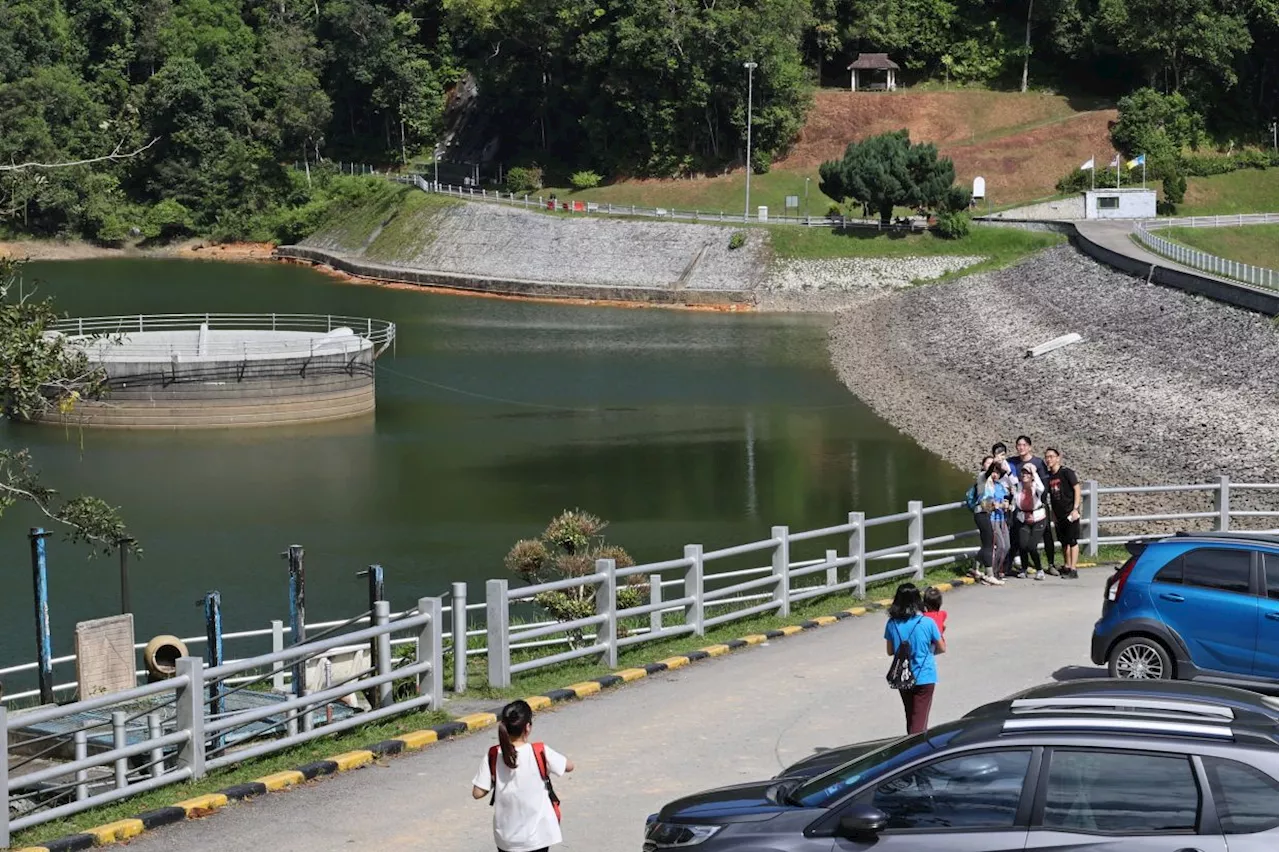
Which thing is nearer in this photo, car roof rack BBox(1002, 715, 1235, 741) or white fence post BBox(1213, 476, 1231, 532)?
car roof rack BBox(1002, 715, 1235, 741)

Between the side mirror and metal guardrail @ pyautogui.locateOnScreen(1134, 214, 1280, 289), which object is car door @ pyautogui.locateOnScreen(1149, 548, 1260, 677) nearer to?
the side mirror

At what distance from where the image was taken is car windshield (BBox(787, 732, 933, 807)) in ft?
31.2

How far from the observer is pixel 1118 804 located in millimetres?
8961

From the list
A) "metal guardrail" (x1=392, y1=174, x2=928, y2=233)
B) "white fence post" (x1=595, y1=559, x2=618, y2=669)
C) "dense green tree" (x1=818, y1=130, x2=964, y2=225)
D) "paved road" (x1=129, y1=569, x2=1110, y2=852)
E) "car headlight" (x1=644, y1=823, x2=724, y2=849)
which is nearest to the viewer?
"car headlight" (x1=644, y1=823, x2=724, y2=849)

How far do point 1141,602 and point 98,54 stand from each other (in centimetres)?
13521

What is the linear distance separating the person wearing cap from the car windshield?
48.5ft

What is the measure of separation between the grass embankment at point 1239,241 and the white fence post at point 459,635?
239ft

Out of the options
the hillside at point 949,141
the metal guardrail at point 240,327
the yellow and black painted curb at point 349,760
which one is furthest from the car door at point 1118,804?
the hillside at point 949,141

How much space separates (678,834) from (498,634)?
6.92 m

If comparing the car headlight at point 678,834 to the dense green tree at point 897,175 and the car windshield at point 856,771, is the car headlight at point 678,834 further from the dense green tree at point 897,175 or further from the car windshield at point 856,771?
the dense green tree at point 897,175

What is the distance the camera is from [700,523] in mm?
41031

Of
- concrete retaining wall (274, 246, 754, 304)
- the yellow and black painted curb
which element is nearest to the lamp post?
concrete retaining wall (274, 246, 754, 304)

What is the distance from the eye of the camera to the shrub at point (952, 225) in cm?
9485

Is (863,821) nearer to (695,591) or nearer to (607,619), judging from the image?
(607,619)
